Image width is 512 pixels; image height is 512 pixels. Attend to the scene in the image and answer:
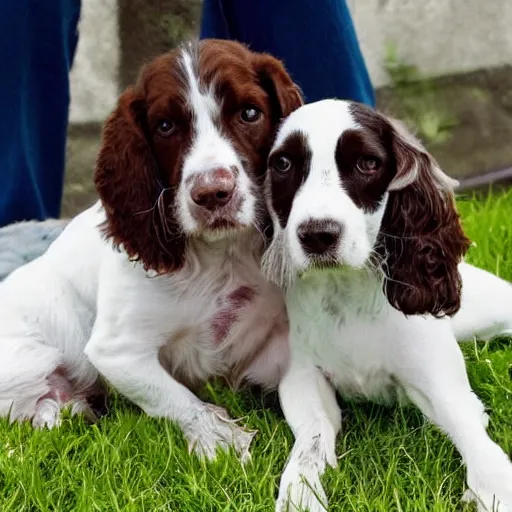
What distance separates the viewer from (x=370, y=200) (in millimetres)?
2730

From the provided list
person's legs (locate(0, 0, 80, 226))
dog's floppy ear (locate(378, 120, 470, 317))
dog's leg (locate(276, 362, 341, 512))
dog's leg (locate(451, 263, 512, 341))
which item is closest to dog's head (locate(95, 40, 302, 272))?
dog's floppy ear (locate(378, 120, 470, 317))

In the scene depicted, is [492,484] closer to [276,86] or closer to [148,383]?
[148,383]

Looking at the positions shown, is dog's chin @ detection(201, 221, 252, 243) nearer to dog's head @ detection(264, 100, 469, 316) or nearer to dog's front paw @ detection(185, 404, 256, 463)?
dog's head @ detection(264, 100, 469, 316)

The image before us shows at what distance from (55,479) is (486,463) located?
4.02 ft

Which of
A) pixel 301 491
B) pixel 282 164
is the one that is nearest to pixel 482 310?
pixel 282 164

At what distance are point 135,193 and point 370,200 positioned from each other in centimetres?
77

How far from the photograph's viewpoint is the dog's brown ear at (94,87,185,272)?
3.05 metres

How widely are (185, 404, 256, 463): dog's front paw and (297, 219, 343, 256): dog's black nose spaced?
2.29 feet

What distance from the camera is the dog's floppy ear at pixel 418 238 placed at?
9.17 ft

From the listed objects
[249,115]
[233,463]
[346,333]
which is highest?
[249,115]

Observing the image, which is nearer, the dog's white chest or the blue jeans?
the dog's white chest

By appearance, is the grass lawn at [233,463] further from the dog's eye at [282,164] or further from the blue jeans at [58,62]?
the blue jeans at [58,62]

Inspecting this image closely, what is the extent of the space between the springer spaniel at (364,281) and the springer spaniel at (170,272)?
18cm

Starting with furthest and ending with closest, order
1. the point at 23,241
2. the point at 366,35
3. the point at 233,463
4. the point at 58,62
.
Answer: the point at 366,35, the point at 58,62, the point at 23,241, the point at 233,463
